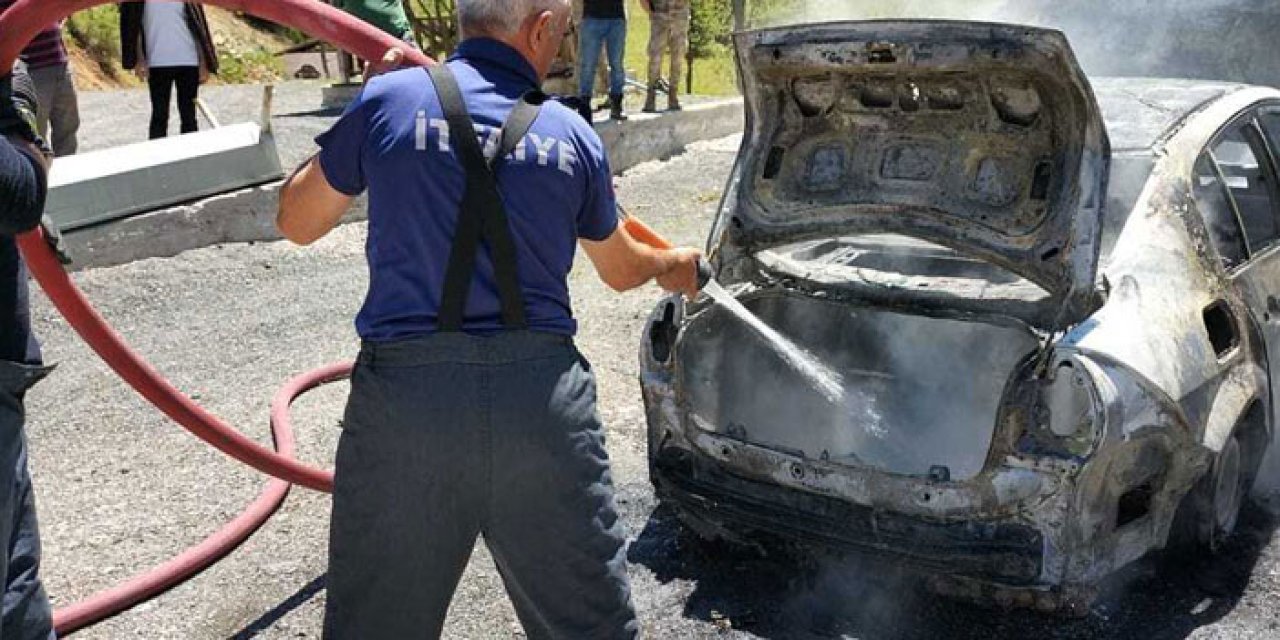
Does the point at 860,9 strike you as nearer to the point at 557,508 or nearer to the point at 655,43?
the point at 655,43

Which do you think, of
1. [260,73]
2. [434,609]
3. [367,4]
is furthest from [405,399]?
[260,73]

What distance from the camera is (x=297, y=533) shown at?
5082 mm

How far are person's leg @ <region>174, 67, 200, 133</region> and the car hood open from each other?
6.26 m

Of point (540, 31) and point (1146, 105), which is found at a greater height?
point (540, 31)

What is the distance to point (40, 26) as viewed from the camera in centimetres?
372

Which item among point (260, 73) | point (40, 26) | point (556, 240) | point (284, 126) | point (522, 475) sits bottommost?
point (260, 73)

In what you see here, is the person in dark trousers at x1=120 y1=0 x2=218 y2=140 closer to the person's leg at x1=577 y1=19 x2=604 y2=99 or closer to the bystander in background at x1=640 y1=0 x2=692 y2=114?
the person's leg at x1=577 y1=19 x2=604 y2=99

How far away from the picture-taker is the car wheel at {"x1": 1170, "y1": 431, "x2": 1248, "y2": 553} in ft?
15.0

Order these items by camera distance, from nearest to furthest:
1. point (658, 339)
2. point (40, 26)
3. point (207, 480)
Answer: point (40, 26) < point (658, 339) < point (207, 480)

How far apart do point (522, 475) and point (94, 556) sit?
9.08 feet

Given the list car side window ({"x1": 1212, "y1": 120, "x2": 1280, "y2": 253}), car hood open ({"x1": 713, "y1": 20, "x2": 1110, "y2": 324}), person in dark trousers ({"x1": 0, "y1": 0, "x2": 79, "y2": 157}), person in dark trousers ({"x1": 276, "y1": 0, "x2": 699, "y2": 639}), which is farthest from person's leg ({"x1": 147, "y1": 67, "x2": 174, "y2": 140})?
person in dark trousers ({"x1": 276, "y1": 0, "x2": 699, "y2": 639})

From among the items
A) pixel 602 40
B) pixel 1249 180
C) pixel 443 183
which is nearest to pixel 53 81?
pixel 602 40

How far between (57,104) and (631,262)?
6529 mm

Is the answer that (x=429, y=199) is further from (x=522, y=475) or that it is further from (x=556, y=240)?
(x=522, y=475)
